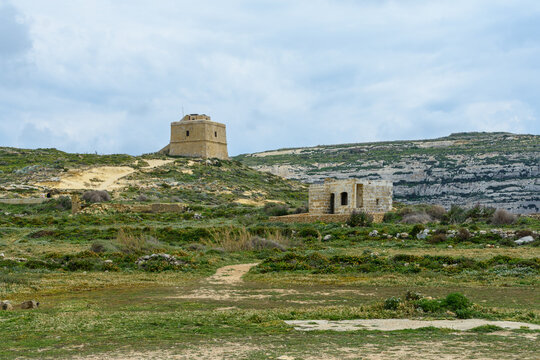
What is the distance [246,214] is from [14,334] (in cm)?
3105

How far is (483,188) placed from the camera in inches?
3017

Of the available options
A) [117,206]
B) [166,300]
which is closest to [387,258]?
[166,300]

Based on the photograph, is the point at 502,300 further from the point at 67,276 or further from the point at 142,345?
the point at 67,276

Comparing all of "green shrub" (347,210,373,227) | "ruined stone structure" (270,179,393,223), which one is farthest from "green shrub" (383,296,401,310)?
"ruined stone structure" (270,179,393,223)

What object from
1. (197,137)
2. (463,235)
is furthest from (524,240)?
(197,137)

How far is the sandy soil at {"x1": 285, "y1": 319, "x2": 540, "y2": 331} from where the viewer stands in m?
10.9

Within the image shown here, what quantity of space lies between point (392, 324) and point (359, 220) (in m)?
22.5

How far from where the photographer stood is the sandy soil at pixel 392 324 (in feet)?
35.8

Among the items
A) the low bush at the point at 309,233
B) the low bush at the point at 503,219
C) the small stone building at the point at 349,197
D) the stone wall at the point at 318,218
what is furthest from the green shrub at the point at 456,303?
the small stone building at the point at 349,197

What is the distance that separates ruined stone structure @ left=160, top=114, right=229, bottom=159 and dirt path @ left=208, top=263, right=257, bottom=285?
46.2 meters

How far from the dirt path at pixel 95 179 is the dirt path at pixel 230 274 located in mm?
32444

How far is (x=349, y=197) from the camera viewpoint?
3791 centimetres

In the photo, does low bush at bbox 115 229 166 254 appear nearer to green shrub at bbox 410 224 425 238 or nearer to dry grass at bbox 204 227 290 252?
dry grass at bbox 204 227 290 252

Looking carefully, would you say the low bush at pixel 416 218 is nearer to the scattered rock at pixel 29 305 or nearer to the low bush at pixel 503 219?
the low bush at pixel 503 219
